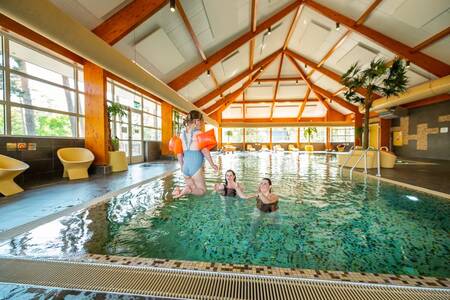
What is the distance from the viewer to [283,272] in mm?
1365

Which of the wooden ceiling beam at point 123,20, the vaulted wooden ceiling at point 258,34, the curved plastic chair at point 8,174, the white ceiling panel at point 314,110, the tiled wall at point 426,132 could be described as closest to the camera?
the curved plastic chair at point 8,174

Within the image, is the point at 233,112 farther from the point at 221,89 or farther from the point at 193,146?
the point at 193,146

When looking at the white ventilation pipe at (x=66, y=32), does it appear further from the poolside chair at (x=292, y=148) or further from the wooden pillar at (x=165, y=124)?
the poolside chair at (x=292, y=148)

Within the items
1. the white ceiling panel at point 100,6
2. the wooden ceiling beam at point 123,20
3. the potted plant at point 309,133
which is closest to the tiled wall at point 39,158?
the wooden ceiling beam at point 123,20

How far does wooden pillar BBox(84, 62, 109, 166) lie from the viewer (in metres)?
5.81

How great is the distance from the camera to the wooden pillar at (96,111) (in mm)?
5809

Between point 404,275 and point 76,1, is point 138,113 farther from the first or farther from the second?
point 404,275

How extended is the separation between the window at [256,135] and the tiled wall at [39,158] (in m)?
19.9

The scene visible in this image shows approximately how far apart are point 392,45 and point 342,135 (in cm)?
1522

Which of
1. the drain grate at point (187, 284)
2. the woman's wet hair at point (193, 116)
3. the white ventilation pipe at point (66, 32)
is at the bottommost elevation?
the drain grate at point (187, 284)

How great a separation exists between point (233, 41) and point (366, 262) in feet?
32.3

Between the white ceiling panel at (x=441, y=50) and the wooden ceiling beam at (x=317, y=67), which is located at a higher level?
the wooden ceiling beam at (x=317, y=67)

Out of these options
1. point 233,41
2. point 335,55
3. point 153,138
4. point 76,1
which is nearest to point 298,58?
point 335,55

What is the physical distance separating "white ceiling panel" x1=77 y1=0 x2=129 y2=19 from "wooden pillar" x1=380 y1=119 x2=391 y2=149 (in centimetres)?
1721
